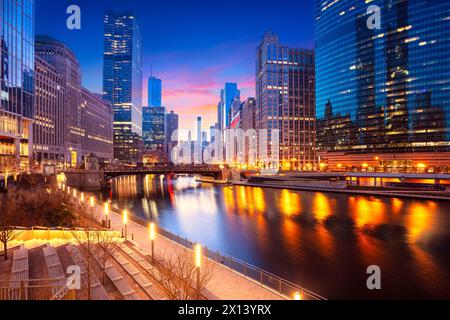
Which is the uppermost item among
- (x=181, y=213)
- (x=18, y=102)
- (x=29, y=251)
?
(x=18, y=102)

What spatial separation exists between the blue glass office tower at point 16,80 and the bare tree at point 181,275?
208 feet

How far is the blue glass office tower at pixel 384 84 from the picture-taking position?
396 feet

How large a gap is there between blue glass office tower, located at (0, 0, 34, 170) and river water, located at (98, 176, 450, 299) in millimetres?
38967

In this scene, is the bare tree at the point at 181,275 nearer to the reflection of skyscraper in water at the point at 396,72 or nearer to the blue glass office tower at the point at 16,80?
the blue glass office tower at the point at 16,80

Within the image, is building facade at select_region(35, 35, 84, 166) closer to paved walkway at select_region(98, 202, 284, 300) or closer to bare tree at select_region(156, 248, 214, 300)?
bare tree at select_region(156, 248, 214, 300)

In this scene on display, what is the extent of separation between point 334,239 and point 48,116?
143 metres

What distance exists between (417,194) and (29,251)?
78641mm

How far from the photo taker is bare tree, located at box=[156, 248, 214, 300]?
41.6 feet

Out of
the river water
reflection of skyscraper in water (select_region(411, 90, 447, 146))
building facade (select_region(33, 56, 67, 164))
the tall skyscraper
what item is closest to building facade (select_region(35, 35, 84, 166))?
building facade (select_region(33, 56, 67, 164))

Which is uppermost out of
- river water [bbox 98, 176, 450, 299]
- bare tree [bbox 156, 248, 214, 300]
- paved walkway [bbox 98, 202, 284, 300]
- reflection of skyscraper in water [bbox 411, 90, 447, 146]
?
reflection of skyscraper in water [bbox 411, 90, 447, 146]

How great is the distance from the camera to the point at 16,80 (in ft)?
247

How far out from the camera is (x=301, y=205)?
6312 centimetres
